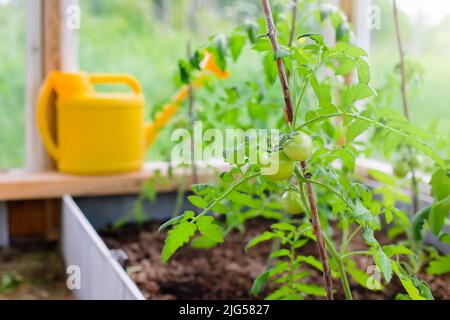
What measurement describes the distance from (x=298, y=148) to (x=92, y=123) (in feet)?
4.85

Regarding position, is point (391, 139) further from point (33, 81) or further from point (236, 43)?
point (33, 81)

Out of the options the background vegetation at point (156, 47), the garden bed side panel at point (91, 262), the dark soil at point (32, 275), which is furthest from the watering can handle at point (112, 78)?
the dark soil at point (32, 275)

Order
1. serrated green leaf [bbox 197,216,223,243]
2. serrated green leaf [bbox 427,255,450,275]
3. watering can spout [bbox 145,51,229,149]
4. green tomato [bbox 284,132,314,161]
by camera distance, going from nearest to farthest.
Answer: green tomato [bbox 284,132,314,161], serrated green leaf [bbox 197,216,223,243], serrated green leaf [bbox 427,255,450,275], watering can spout [bbox 145,51,229,149]

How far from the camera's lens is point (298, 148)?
2.88 ft

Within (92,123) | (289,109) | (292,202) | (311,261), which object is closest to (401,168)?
(311,261)

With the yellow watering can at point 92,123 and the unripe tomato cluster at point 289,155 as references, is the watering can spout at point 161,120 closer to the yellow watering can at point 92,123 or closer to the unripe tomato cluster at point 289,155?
the yellow watering can at point 92,123

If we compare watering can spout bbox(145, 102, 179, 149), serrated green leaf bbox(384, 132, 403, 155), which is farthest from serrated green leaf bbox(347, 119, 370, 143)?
watering can spout bbox(145, 102, 179, 149)

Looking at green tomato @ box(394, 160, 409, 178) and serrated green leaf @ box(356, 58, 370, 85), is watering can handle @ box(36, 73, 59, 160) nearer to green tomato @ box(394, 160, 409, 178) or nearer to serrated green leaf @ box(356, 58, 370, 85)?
green tomato @ box(394, 160, 409, 178)

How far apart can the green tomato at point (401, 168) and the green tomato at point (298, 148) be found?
83 centimetres

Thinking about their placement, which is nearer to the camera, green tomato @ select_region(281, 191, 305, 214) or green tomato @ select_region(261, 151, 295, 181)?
green tomato @ select_region(261, 151, 295, 181)

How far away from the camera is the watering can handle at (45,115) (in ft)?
7.32

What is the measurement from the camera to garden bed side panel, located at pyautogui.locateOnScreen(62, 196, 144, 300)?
1402 millimetres

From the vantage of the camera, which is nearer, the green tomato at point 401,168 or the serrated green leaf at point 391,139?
the serrated green leaf at point 391,139

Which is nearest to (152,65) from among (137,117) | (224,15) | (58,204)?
(224,15)
